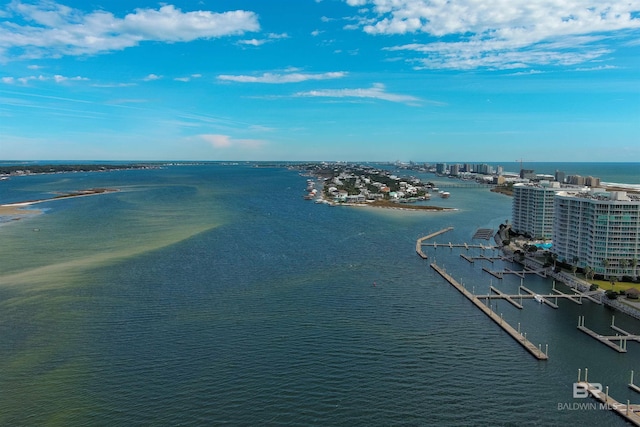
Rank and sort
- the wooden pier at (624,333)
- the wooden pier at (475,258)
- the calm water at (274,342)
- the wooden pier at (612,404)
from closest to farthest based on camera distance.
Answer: the wooden pier at (612,404) < the calm water at (274,342) < the wooden pier at (624,333) < the wooden pier at (475,258)

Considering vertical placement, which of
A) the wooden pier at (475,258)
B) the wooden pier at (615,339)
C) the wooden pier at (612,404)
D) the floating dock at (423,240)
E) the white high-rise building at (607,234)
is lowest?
the wooden pier at (612,404)

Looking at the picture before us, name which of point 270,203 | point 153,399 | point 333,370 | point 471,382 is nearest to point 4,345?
point 153,399

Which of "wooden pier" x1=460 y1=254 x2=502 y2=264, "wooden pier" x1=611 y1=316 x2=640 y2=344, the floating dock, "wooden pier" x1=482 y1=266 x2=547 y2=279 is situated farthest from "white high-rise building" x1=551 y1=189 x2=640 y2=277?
the floating dock

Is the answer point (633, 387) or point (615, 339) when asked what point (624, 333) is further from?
point (633, 387)

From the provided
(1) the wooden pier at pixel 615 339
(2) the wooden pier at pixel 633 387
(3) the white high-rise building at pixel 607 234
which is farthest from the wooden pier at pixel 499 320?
(3) the white high-rise building at pixel 607 234

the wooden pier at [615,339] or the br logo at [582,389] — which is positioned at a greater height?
the wooden pier at [615,339]

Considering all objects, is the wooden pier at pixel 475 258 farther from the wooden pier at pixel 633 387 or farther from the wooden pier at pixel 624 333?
the wooden pier at pixel 633 387

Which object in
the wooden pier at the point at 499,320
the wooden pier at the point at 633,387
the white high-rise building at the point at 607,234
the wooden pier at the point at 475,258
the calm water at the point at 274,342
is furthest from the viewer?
the wooden pier at the point at 475,258
